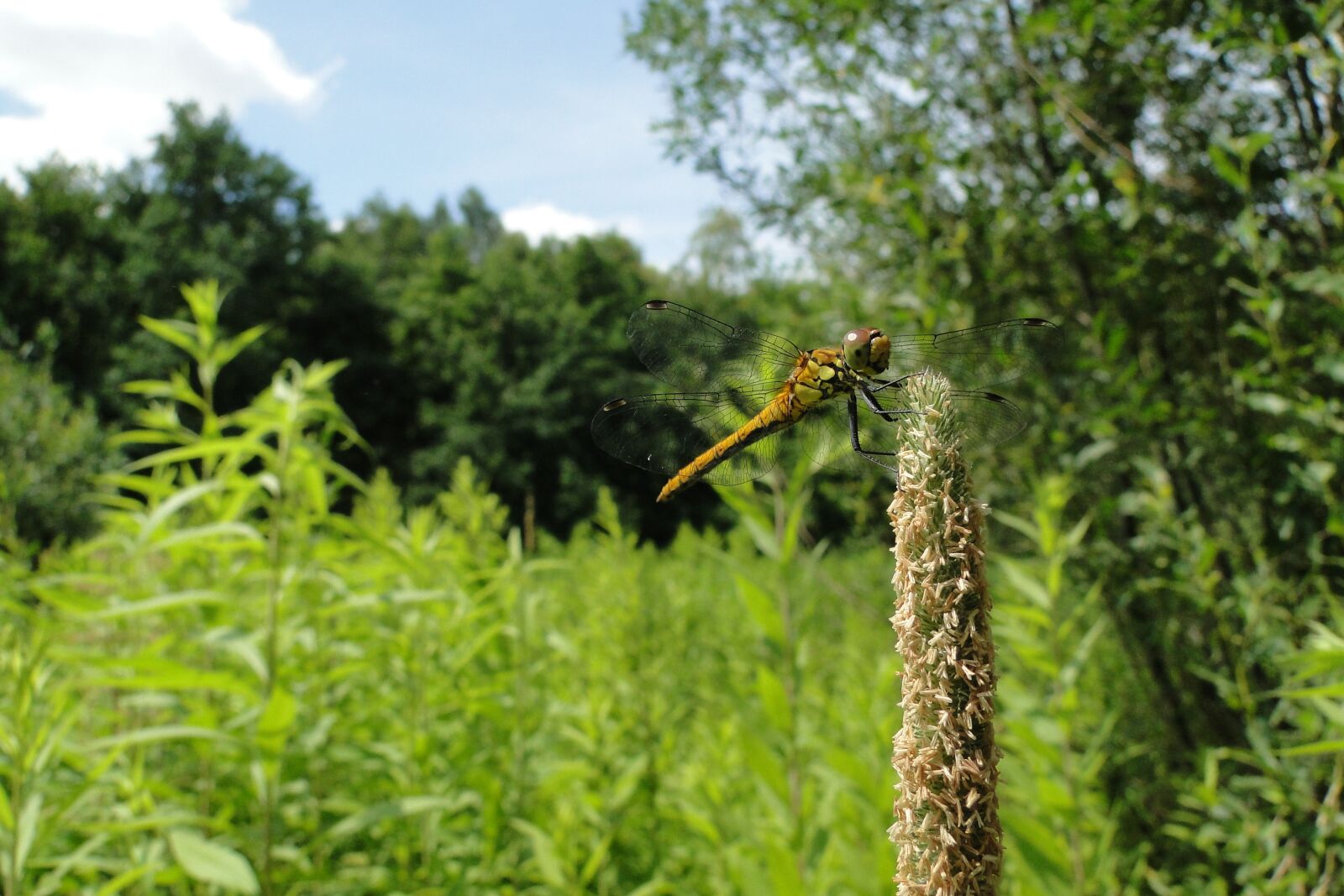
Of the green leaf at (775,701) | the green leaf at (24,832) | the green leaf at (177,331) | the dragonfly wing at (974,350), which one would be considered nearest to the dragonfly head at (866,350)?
the dragonfly wing at (974,350)

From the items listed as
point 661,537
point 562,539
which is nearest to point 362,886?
point 562,539

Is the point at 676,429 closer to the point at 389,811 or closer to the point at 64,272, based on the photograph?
the point at 389,811

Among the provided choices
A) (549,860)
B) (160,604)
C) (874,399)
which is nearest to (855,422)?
(874,399)

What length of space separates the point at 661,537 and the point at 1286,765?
1979 cm

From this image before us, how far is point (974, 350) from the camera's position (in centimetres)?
152

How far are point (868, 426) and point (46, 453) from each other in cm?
1482

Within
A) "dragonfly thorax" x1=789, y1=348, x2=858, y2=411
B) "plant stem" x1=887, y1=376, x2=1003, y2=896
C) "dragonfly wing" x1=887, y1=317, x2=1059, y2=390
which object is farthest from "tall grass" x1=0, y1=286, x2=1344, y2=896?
"plant stem" x1=887, y1=376, x2=1003, y2=896

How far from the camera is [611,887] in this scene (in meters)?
3.00

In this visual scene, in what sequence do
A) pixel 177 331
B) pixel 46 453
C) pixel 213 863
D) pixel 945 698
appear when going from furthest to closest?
pixel 46 453 → pixel 177 331 → pixel 213 863 → pixel 945 698

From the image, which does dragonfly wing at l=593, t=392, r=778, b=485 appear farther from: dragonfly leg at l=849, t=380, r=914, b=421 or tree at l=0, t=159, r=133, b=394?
tree at l=0, t=159, r=133, b=394

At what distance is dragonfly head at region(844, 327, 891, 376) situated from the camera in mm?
1086

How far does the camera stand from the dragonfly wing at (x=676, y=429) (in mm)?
1604

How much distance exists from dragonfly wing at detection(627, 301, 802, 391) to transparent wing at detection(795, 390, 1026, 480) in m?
0.12

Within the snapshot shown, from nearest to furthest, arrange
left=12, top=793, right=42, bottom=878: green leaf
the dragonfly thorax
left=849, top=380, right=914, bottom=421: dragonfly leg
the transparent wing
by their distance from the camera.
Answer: left=849, top=380, right=914, bottom=421: dragonfly leg → the dragonfly thorax → the transparent wing → left=12, top=793, right=42, bottom=878: green leaf
